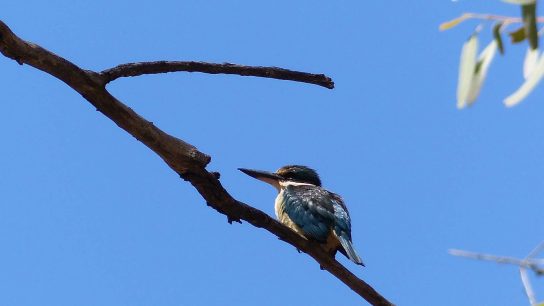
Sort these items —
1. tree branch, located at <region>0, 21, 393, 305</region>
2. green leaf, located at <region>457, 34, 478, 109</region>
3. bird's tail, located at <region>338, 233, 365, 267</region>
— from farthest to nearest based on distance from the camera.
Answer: bird's tail, located at <region>338, 233, 365, 267</region>, tree branch, located at <region>0, 21, 393, 305</region>, green leaf, located at <region>457, 34, 478, 109</region>

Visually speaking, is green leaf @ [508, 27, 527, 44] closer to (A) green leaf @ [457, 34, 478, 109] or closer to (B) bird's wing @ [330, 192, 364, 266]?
(A) green leaf @ [457, 34, 478, 109]

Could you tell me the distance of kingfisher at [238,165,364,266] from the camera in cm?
495

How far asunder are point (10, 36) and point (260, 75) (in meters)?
1.06

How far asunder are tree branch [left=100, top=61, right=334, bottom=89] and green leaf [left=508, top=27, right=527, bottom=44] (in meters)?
1.63

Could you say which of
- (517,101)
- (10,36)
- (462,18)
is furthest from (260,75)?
(517,101)

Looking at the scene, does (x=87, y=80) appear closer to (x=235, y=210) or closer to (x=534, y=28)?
(x=235, y=210)

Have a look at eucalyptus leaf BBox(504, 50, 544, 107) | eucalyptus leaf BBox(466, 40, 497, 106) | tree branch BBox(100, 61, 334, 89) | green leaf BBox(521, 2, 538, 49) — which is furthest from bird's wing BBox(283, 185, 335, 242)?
green leaf BBox(521, 2, 538, 49)

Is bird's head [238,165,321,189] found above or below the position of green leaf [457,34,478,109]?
above

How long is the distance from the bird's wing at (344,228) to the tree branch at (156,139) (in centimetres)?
99

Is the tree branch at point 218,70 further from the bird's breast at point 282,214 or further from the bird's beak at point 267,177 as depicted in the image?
the bird's beak at point 267,177

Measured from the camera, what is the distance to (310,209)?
5332mm

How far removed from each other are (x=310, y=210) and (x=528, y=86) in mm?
3712

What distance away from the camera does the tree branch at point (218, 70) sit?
321 centimetres

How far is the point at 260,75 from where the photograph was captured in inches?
135
